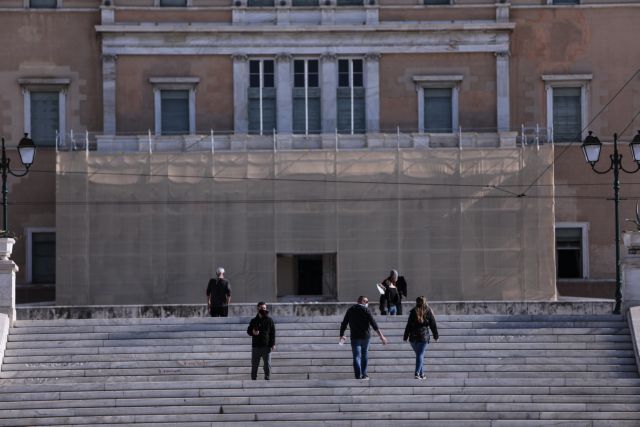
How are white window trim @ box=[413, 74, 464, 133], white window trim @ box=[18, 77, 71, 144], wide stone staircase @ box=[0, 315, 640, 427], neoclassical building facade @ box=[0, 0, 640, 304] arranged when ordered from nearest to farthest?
1. wide stone staircase @ box=[0, 315, 640, 427]
2. neoclassical building facade @ box=[0, 0, 640, 304]
3. white window trim @ box=[413, 74, 464, 133]
4. white window trim @ box=[18, 77, 71, 144]

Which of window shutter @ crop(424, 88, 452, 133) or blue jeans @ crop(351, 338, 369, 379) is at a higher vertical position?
window shutter @ crop(424, 88, 452, 133)

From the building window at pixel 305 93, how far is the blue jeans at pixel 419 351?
2001 cm

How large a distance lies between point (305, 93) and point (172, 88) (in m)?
3.62

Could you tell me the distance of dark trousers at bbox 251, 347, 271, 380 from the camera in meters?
35.5

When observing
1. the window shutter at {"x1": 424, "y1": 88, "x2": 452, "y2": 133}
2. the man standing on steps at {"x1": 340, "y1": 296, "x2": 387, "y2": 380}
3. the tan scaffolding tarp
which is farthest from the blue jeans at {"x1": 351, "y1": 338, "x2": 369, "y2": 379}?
the window shutter at {"x1": 424, "y1": 88, "x2": 452, "y2": 133}

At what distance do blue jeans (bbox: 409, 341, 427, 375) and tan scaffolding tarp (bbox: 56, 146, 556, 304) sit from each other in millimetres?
16546

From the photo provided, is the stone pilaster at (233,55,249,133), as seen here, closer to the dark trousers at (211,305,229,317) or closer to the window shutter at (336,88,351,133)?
the window shutter at (336,88,351,133)

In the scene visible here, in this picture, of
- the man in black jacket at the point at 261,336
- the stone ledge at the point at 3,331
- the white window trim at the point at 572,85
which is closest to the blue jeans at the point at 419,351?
the man in black jacket at the point at 261,336

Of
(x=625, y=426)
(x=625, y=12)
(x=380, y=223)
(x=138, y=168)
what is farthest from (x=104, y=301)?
(x=625, y=426)

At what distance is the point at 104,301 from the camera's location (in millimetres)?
52281

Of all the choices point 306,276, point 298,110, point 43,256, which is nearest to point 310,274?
point 306,276

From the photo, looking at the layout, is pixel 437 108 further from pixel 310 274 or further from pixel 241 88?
pixel 310 274

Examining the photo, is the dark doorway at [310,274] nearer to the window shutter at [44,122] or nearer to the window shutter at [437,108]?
the window shutter at [437,108]

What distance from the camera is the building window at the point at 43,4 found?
55812 millimetres
